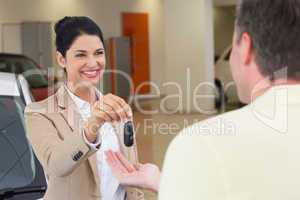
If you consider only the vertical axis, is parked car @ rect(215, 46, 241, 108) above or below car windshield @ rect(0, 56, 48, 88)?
below

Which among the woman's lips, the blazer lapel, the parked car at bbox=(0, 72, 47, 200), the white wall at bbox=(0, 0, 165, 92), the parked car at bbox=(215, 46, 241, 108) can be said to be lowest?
the parked car at bbox=(215, 46, 241, 108)

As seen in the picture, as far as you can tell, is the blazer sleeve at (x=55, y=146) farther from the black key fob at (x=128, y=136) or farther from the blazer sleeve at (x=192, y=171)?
the blazer sleeve at (x=192, y=171)

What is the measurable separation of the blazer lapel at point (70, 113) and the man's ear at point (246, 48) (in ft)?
2.96

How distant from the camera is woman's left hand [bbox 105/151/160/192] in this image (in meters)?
1.55

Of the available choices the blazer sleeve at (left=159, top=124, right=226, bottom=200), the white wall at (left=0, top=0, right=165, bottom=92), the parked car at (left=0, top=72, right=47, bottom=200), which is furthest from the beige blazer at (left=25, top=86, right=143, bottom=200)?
the white wall at (left=0, top=0, right=165, bottom=92)

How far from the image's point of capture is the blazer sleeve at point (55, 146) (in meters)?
1.56

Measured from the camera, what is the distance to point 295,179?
936 millimetres

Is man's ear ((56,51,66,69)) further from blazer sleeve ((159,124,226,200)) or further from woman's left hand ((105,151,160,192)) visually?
blazer sleeve ((159,124,226,200))

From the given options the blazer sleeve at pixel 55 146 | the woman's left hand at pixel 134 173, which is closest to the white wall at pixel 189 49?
the blazer sleeve at pixel 55 146

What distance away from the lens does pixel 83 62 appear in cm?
189

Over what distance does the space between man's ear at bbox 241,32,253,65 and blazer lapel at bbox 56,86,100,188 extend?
2.96ft

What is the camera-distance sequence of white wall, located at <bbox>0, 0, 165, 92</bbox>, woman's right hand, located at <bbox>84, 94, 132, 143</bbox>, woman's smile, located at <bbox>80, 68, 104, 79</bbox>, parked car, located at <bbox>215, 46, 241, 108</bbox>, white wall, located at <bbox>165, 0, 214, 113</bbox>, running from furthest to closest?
white wall, located at <bbox>0, 0, 165, 92</bbox> < parked car, located at <bbox>215, 46, 241, 108</bbox> < white wall, located at <bbox>165, 0, 214, 113</bbox> < woman's smile, located at <bbox>80, 68, 104, 79</bbox> < woman's right hand, located at <bbox>84, 94, 132, 143</bbox>

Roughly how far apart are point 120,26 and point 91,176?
1286cm

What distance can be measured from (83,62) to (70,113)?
0.19 metres
